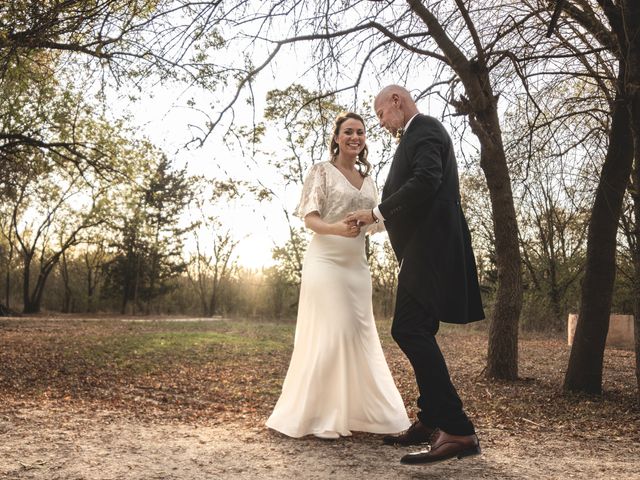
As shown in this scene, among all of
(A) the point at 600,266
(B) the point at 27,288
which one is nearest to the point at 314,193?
(A) the point at 600,266

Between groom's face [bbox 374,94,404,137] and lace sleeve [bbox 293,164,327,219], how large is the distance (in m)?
0.85

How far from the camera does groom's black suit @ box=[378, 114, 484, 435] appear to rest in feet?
10.8

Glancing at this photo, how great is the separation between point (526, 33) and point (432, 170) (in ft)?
13.4

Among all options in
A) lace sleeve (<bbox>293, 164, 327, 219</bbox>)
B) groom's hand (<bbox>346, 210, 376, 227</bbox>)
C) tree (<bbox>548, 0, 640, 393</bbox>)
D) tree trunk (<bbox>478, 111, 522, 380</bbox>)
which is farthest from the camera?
tree trunk (<bbox>478, 111, 522, 380</bbox>)

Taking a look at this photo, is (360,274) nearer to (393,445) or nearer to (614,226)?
(393,445)

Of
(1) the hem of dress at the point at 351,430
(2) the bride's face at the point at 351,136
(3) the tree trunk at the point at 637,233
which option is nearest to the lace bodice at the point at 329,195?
(2) the bride's face at the point at 351,136

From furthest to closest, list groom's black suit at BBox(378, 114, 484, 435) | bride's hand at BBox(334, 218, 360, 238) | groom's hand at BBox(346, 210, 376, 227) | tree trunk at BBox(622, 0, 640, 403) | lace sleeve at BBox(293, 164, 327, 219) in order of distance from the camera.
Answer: tree trunk at BBox(622, 0, 640, 403) < lace sleeve at BBox(293, 164, 327, 219) < bride's hand at BBox(334, 218, 360, 238) < groom's hand at BBox(346, 210, 376, 227) < groom's black suit at BBox(378, 114, 484, 435)

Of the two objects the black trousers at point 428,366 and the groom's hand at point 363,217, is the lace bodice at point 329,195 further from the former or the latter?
the black trousers at point 428,366

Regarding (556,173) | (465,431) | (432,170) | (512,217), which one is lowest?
(465,431)

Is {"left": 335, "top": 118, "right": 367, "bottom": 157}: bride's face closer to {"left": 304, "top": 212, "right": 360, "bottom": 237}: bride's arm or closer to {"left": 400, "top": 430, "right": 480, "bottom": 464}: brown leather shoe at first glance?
{"left": 304, "top": 212, "right": 360, "bottom": 237}: bride's arm

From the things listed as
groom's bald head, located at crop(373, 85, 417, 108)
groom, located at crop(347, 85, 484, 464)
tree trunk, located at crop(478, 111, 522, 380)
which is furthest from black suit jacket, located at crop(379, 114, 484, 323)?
tree trunk, located at crop(478, 111, 522, 380)

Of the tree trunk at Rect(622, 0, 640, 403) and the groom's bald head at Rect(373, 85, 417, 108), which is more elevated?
the tree trunk at Rect(622, 0, 640, 403)

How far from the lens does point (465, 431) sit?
10.6ft

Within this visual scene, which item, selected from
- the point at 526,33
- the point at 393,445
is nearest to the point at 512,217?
the point at 526,33
